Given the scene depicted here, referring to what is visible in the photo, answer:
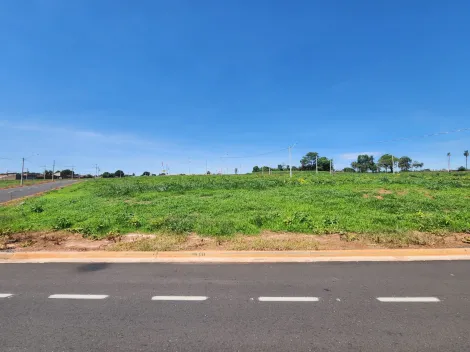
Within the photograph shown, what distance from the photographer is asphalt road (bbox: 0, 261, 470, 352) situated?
10.2 feet

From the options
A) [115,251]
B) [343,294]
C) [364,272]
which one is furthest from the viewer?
[115,251]

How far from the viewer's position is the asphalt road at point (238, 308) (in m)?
3.12

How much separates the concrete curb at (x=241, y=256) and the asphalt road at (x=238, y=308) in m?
0.47

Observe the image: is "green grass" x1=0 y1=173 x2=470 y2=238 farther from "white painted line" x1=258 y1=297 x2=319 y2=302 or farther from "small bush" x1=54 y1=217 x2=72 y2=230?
"white painted line" x1=258 y1=297 x2=319 y2=302

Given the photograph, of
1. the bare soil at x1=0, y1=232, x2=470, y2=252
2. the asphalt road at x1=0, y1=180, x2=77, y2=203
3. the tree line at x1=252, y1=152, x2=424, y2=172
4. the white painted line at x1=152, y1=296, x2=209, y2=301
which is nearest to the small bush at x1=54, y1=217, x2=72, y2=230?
the bare soil at x1=0, y1=232, x2=470, y2=252

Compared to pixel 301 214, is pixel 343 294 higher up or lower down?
lower down

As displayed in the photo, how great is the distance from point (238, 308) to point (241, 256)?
257 cm

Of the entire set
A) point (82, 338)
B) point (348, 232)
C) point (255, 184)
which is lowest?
point (82, 338)

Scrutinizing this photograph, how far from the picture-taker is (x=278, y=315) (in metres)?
3.70

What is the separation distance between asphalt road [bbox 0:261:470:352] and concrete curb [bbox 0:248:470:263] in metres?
0.47

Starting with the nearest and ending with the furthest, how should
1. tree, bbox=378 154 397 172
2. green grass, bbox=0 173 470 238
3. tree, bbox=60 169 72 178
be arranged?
1. green grass, bbox=0 173 470 238
2. tree, bbox=378 154 397 172
3. tree, bbox=60 169 72 178

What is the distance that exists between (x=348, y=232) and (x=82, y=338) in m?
7.27

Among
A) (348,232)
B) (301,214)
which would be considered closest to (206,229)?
(301,214)

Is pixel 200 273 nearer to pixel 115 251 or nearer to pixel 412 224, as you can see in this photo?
pixel 115 251
